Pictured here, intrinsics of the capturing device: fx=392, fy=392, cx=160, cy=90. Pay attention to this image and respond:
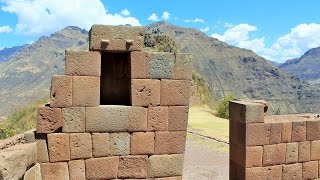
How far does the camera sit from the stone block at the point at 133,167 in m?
8.17

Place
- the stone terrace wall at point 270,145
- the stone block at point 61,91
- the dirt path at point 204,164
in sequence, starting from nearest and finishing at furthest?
1. the stone block at point 61,91
2. the stone terrace wall at point 270,145
3. the dirt path at point 204,164

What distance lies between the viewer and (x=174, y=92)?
8.27 m

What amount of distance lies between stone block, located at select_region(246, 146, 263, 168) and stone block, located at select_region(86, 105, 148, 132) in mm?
3140

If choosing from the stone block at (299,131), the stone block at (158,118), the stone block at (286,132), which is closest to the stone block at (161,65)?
the stone block at (158,118)

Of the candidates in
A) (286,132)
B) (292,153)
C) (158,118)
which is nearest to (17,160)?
(158,118)

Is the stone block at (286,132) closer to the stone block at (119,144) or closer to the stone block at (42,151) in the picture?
the stone block at (119,144)

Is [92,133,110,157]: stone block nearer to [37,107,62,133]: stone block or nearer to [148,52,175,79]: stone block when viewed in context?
[37,107,62,133]: stone block

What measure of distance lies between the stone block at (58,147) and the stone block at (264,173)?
4.63 meters

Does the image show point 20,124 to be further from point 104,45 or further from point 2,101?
point 2,101

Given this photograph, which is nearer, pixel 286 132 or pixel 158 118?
pixel 158 118

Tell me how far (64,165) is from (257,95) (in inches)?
7532

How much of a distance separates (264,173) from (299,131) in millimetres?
1499

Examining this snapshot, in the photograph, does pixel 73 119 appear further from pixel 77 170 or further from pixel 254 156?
pixel 254 156

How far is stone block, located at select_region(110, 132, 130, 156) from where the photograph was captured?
8.05 m
